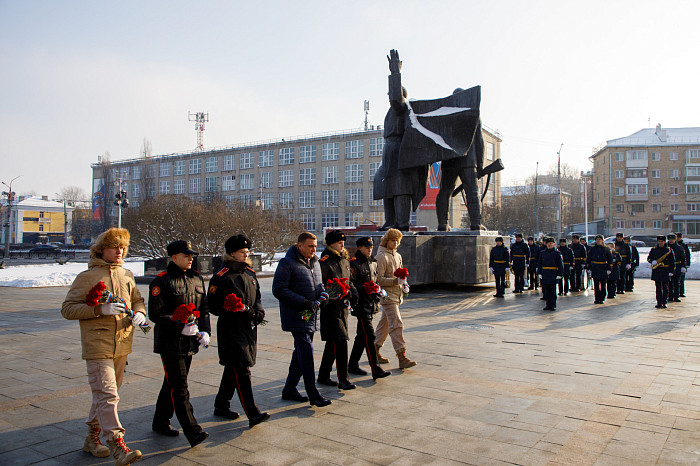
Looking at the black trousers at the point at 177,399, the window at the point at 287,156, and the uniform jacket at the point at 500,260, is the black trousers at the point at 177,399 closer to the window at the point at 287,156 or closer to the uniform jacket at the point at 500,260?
the uniform jacket at the point at 500,260

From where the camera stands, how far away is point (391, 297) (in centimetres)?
635

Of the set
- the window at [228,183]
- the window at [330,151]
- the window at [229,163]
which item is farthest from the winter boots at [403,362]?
the window at [229,163]

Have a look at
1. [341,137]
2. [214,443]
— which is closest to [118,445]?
[214,443]

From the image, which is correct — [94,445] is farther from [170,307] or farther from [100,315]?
[170,307]

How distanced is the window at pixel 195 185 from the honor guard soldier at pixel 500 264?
6885 centimetres

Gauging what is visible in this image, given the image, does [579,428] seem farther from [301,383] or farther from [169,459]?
[169,459]

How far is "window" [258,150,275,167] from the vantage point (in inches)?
2842

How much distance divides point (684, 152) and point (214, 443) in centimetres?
7448

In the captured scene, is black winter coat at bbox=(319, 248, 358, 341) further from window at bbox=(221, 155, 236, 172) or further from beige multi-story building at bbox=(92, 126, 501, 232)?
window at bbox=(221, 155, 236, 172)

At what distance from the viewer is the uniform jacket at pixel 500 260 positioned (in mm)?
13969

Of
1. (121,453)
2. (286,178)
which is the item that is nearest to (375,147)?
(286,178)

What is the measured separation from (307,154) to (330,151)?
3516 millimetres

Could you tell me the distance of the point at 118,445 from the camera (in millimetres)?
3656

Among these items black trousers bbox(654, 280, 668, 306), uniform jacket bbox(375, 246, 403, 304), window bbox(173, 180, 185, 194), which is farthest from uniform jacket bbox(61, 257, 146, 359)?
window bbox(173, 180, 185, 194)
